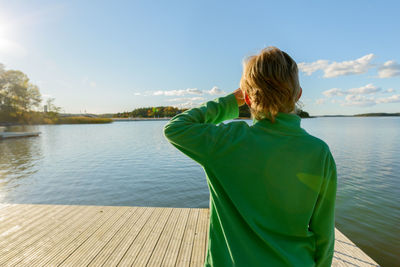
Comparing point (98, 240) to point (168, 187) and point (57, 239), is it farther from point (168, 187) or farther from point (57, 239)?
point (168, 187)

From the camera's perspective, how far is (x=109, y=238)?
295 cm

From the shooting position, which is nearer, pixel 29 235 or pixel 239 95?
pixel 239 95

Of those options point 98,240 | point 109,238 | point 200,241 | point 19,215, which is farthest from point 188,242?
point 19,215

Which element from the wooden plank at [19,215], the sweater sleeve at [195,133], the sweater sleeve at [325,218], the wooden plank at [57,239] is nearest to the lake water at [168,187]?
the wooden plank at [19,215]

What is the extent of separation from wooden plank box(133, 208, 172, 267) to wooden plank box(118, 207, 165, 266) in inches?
1.7

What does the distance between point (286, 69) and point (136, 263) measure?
8.28ft

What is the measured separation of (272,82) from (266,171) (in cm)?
26

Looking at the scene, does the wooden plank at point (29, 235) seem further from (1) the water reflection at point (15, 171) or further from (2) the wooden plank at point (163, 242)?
(1) the water reflection at point (15, 171)

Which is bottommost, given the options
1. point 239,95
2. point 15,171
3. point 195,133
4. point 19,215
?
point 15,171

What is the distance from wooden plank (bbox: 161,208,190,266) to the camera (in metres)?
2.48

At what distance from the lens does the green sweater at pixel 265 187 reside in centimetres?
67

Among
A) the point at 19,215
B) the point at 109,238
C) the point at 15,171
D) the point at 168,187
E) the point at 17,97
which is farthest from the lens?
the point at 17,97

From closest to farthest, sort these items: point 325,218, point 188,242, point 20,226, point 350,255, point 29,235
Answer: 1. point 325,218
2. point 350,255
3. point 188,242
4. point 29,235
5. point 20,226

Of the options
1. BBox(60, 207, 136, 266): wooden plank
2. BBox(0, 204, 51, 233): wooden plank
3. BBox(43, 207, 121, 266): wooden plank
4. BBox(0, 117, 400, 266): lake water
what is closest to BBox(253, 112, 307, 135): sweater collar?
BBox(60, 207, 136, 266): wooden plank
